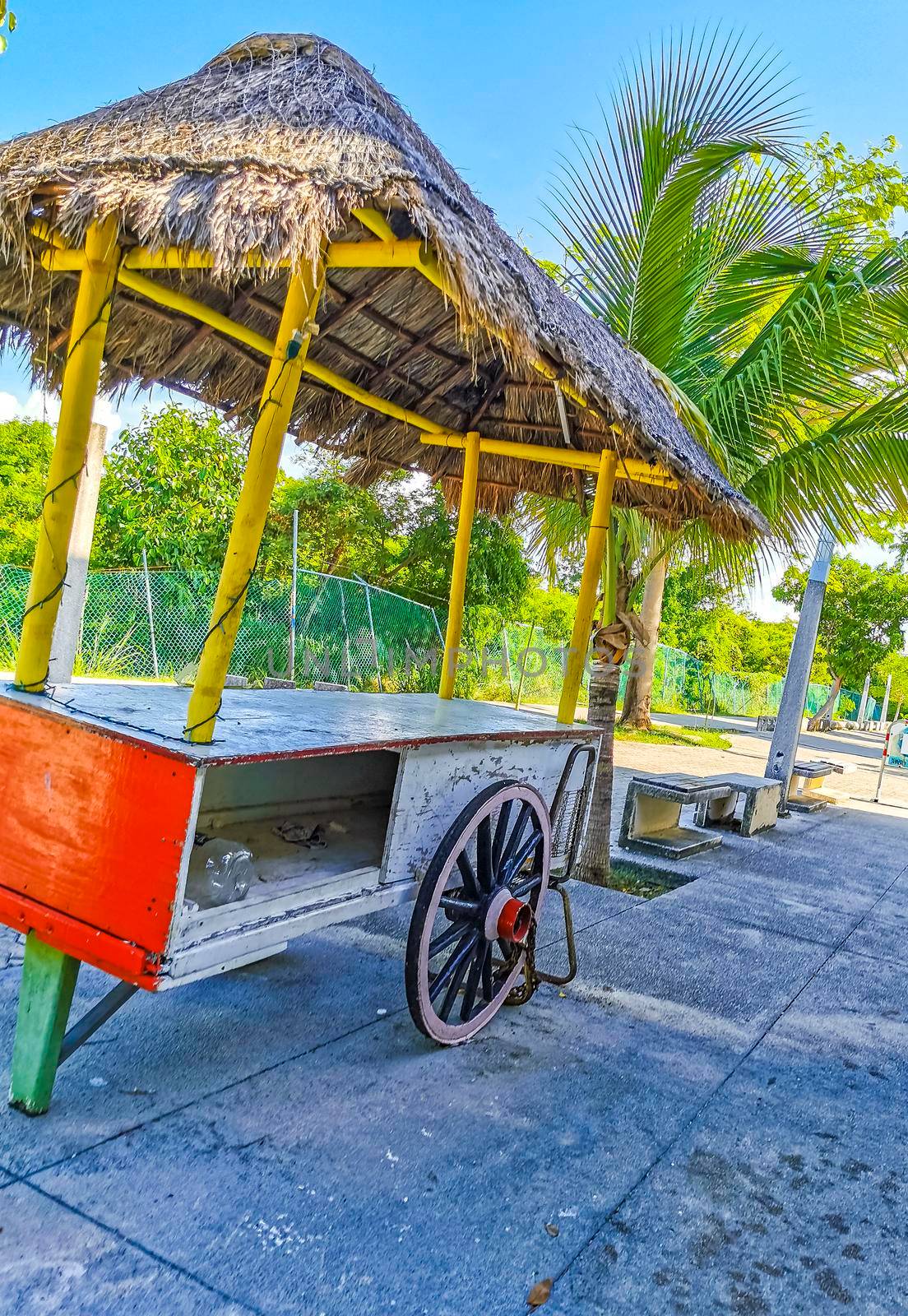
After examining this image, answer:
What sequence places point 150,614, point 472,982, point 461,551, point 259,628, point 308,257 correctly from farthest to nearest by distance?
point 259,628 < point 150,614 < point 461,551 < point 472,982 < point 308,257

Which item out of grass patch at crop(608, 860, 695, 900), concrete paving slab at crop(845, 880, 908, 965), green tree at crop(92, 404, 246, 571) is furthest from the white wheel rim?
green tree at crop(92, 404, 246, 571)

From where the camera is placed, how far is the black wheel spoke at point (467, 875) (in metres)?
3.33

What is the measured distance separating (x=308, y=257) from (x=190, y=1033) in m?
2.60

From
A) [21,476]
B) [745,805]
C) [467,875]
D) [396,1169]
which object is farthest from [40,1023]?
[21,476]

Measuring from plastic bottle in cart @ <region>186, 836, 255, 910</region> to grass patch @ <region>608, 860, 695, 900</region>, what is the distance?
370 centimetres

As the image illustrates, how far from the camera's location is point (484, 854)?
3.46 metres

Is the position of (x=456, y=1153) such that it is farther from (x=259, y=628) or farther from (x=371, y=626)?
(x=371, y=626)

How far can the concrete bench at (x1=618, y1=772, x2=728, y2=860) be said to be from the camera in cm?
744

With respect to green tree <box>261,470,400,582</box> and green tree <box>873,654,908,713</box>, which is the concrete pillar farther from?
green tree <box>873,654,908,713</box>

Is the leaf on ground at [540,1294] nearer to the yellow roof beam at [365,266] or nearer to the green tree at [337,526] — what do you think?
the yellow roof beam at [365,266]

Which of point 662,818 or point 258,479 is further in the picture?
point 662,818

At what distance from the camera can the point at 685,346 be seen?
276 inches

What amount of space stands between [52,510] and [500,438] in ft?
10.4

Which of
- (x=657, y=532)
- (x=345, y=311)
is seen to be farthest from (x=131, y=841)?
(x=657, y=532)
